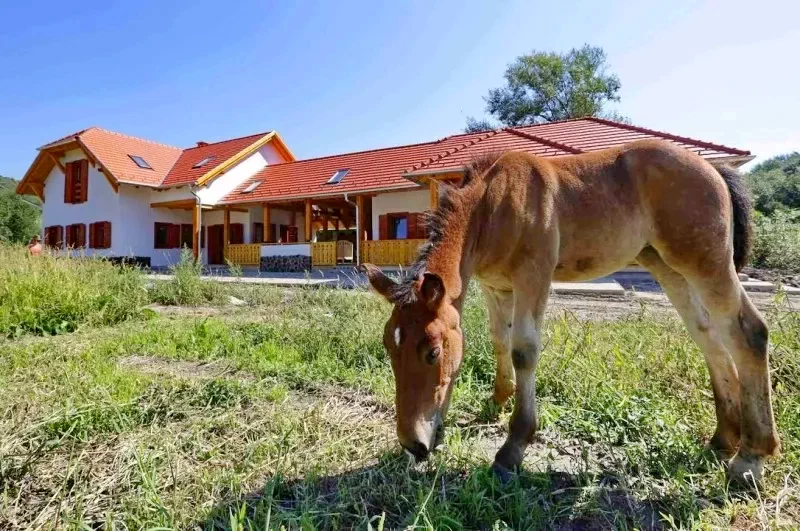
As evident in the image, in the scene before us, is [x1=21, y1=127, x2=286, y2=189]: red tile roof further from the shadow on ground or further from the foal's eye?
the foal's eye

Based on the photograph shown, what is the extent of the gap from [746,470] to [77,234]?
93.8ft

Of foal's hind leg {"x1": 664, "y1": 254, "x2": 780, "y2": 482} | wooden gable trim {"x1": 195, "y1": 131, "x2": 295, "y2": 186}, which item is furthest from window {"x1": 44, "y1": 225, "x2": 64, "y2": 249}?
foal's hind leg {"x1": 664, "y1": 254, "x2": 780, "y2": 482}

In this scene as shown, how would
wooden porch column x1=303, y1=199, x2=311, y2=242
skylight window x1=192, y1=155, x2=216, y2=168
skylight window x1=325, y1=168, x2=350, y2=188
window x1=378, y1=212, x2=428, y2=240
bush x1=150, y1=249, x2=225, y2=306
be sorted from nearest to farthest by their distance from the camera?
bush x1=150, y1=249, x2=225, y2=306 < window x1=378, y1=212, x2=428, y2=240 < wooden porch column x1=303, y1=199, x2=311, y2=242 < skylight window x1=325, y1=168, x2=350, y2=188 < skylight window x1=192, y1=155, x2=216, y2=168

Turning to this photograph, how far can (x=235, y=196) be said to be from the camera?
21.4 m

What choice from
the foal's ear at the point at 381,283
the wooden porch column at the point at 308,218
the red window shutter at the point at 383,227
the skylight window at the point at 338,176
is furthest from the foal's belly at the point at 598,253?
the skylight window at the point at 338,176

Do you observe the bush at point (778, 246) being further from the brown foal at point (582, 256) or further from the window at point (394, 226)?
the brown foal at point (582, 256)

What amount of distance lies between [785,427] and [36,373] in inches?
204

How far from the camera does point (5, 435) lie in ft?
7.40

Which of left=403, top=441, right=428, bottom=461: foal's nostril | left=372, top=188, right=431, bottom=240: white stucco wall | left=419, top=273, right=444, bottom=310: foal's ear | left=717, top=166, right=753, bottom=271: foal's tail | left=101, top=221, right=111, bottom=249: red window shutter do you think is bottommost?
left=403, top=441, right=428, bottom=461: foal's nostril

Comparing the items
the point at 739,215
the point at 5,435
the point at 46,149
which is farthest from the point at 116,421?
the point at 46,149

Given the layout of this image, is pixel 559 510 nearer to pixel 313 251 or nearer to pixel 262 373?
pixel 262 373

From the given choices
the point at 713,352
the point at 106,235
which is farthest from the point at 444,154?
the point at 106,235

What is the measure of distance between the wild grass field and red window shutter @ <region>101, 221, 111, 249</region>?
68.1ft

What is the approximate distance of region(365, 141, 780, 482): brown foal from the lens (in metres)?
1.92
